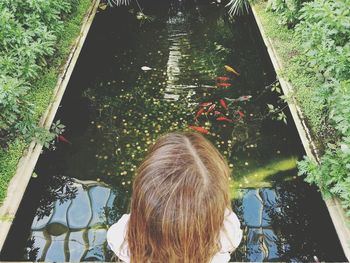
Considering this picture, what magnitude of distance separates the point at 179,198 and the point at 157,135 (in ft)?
10.3

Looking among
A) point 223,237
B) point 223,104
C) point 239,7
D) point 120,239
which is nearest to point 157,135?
point 223,104

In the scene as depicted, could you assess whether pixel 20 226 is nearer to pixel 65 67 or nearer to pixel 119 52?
pixel 65 67

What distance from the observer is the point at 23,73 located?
13.9ft

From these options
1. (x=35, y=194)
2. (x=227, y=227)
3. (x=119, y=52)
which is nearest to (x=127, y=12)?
(x=119, y=52)

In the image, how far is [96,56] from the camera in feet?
19.7

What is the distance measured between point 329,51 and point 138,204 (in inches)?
123

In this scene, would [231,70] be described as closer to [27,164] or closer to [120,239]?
[27,164]

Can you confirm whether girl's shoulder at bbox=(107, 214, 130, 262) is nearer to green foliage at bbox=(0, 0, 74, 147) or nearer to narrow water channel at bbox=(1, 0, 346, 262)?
narrow water channel at bbox=(1, 0, 346, 262)

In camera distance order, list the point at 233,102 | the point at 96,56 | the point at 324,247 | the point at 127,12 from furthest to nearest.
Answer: the point at 127,12
the point at 96,56
the point at 233,102
the point at 324,247

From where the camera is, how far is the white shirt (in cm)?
180

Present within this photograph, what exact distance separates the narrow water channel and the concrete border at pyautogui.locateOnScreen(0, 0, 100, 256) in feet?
0.77

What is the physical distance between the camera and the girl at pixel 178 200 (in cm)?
146

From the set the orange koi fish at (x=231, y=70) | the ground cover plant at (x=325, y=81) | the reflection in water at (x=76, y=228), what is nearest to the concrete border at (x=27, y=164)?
the reflection in water at (x=76, y=228)

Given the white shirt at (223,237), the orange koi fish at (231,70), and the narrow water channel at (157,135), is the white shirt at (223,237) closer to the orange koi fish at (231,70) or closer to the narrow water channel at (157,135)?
the narrow water channel at (157,135)
